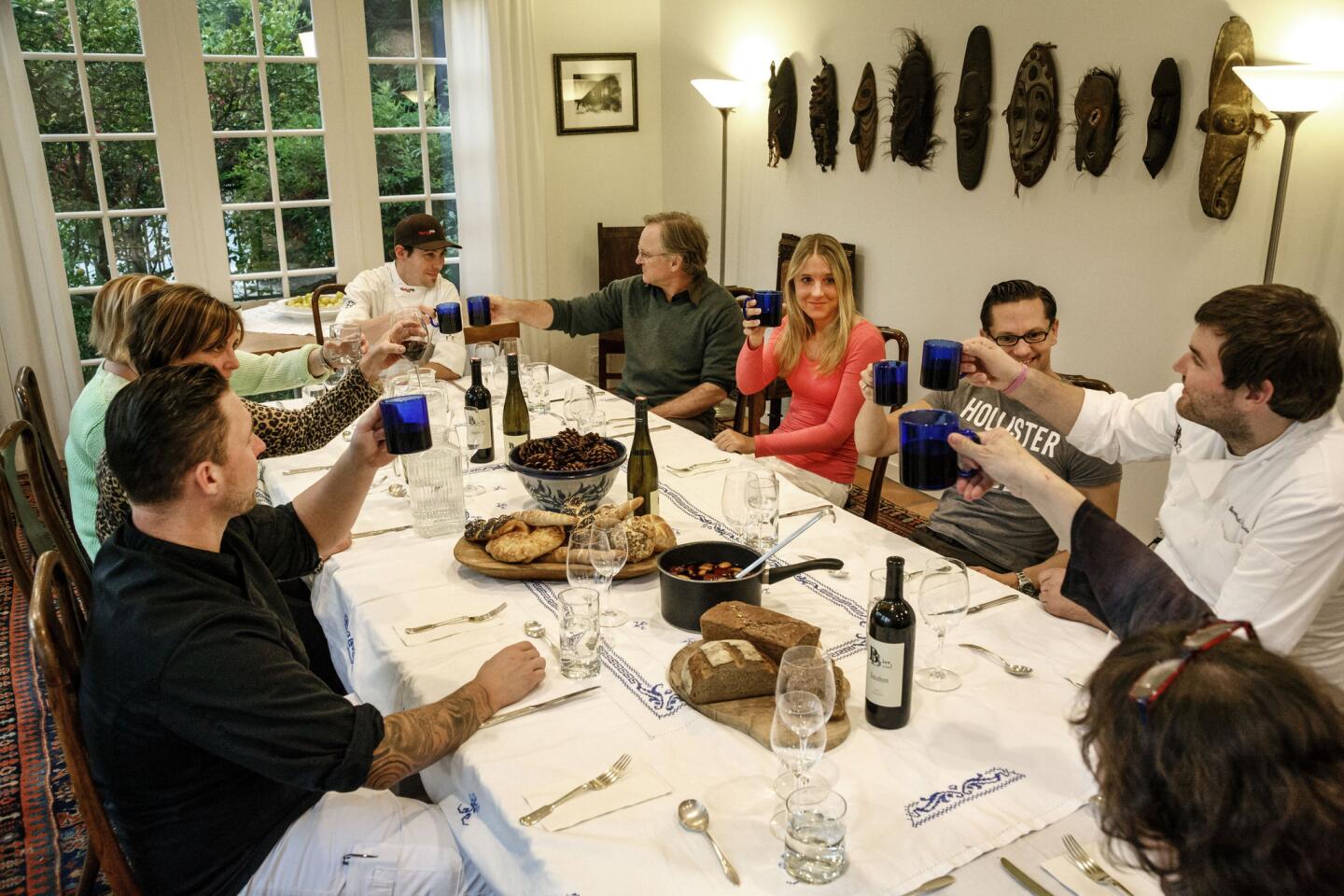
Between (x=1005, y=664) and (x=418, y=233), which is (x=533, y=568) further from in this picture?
(x=418, y=233)

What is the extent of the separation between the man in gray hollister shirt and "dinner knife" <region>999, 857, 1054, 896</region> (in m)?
1.19

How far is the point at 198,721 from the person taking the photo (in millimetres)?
1284

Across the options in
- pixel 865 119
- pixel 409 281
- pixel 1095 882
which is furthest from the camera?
pixel 865 119

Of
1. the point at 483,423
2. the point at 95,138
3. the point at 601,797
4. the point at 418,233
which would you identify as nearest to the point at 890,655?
the point at 601,797

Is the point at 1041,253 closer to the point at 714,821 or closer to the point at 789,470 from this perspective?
the point at 789,470

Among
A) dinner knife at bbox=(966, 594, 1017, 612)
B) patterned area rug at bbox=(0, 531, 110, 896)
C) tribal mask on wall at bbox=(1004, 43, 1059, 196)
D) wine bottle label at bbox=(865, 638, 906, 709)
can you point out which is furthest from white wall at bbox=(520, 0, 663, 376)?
wine bottle label at bbox=(865, 638, 906, 709)

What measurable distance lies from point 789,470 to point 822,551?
0.78 m

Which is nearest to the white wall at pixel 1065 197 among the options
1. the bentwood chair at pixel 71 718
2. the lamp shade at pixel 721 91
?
the lamp shade at pixel 721 91

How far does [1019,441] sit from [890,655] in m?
1.24

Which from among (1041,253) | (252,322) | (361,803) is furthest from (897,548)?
(252,322)

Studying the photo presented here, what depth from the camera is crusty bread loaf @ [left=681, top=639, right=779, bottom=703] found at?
4.82 ft

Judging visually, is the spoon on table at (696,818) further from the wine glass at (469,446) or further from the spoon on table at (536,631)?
the wine glass at (469,446)

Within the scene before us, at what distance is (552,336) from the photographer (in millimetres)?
6121

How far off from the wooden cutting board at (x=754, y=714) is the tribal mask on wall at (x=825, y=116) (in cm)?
377
